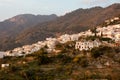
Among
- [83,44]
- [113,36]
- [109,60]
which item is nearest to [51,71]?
[109,60]

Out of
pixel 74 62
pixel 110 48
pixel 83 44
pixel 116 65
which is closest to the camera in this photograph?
pixel 116 65

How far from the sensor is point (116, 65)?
3794cm

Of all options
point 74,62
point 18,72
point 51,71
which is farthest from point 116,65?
point 18,72

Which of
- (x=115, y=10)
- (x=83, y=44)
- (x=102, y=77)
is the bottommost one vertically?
(x=102, y=77)

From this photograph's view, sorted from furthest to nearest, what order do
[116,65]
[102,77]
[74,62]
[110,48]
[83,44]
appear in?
[83,44] < [110,48] < [74,62] < [116,65] < [102,77]

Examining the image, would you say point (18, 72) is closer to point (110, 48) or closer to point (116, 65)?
point (116, 65)

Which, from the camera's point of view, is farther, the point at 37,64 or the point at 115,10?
the point at 115,10

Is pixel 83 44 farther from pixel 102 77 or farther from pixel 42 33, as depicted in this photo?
pixel 42 33

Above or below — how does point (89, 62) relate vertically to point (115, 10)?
below

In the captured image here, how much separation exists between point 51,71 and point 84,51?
45.3 ft

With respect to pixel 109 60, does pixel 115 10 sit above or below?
above

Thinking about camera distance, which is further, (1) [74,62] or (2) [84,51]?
(2) [84,51]

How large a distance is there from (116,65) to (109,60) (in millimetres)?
2001

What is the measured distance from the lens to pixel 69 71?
35188 mm
